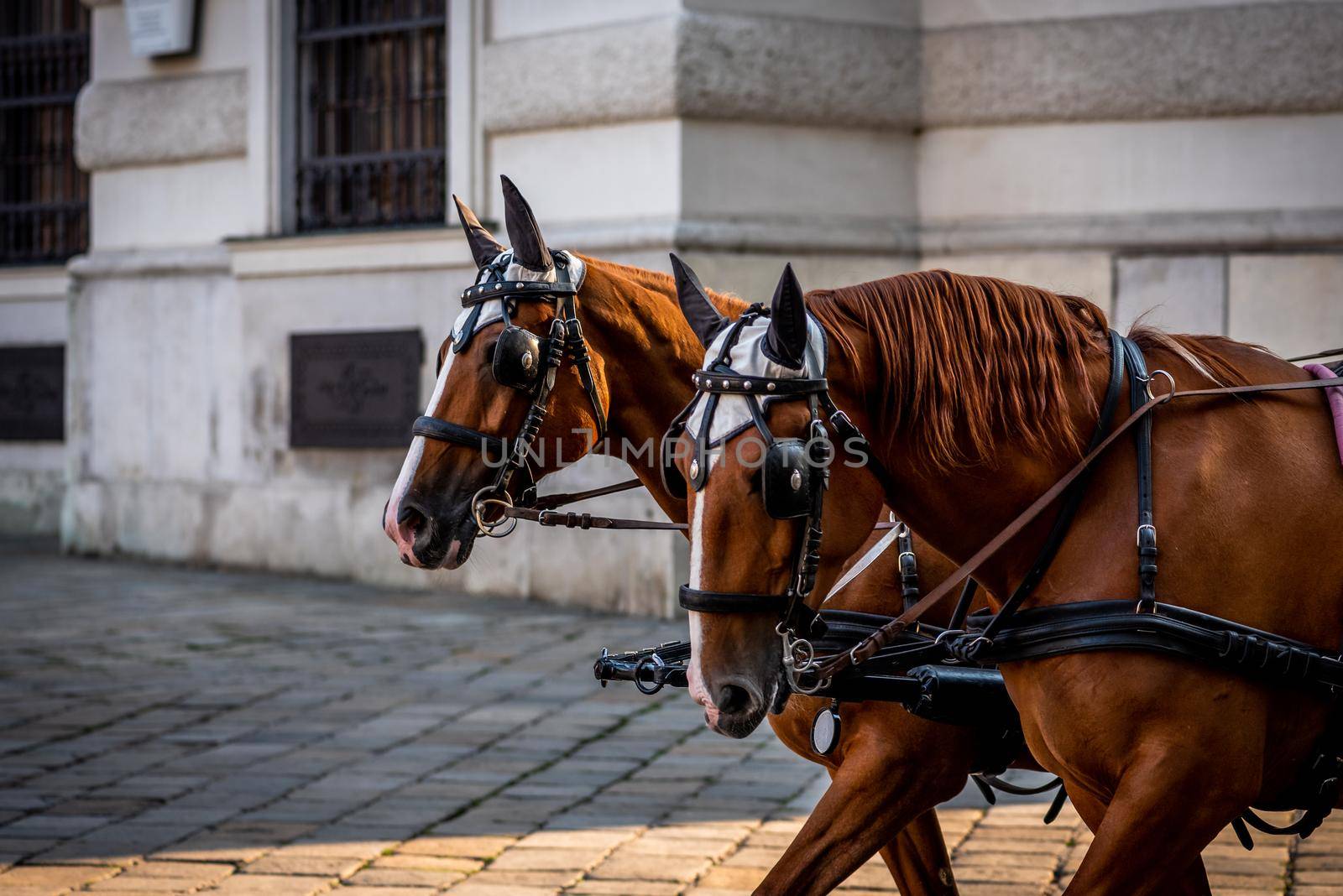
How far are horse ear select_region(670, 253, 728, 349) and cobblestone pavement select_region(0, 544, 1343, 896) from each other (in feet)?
6.95

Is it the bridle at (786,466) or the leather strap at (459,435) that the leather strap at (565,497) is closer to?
the leather strap at (459,435)

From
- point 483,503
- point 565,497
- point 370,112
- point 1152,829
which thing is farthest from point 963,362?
point 370,112

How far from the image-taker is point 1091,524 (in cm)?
273

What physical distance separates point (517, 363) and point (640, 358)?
0.34m

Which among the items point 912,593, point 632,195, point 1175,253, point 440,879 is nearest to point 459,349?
point 912,593

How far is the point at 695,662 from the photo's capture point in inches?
100

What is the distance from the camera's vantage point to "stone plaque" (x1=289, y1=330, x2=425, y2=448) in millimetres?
10180

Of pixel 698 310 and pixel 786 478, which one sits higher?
pixel 698 310

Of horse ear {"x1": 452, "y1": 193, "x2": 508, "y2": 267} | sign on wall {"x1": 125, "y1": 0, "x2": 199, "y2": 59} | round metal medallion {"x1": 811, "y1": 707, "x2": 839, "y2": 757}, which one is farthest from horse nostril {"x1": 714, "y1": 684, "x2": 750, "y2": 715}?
sign on wall {"x1": 125, "y1": 0, "x2": 199, "y2": 59}

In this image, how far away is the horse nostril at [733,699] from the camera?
2.50 m

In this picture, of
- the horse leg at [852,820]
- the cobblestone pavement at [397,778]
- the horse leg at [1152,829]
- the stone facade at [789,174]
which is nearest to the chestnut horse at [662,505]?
the horse leg at [852,820]

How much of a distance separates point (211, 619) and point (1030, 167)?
212 inches

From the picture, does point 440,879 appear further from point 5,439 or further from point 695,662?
point 5,439

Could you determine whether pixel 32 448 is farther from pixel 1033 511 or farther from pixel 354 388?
pixel 1033 511
